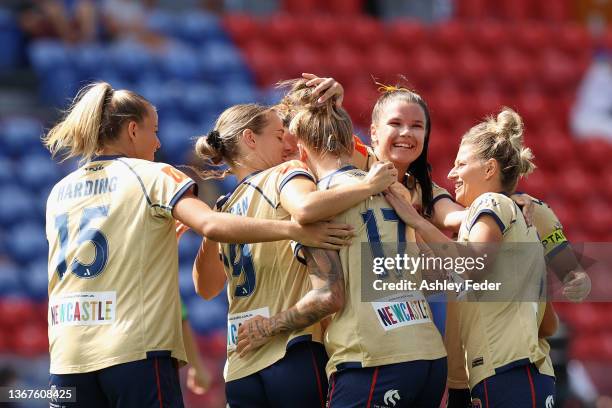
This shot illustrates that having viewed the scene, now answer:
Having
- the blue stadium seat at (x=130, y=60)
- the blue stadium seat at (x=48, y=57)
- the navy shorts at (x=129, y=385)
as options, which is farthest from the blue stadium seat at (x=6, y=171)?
the navy shorts at (x=129, y=385)

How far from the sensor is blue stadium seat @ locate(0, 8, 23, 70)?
12.2 metres

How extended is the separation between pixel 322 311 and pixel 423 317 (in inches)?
15.4

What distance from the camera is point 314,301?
4.21 m

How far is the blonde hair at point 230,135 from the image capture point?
473 centimetres

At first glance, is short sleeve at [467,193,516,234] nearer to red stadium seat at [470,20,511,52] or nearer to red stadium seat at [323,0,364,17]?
red stadium seat at [470,20,511,52]

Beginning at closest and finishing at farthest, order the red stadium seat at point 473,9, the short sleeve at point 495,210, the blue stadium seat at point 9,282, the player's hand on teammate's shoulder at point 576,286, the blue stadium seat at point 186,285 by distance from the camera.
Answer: the short sleeve at point 495,210 < the player's hand on teammate's shoulder at point 576,286 < the blue stadium seat at point 9,282 < the blue stadium seat at point 186,285 < the red stadium seat at point 473,9

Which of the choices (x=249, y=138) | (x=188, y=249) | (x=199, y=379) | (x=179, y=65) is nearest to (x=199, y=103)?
(x=179, y=65)

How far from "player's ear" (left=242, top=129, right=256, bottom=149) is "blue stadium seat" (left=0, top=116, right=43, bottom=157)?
7.10 meters

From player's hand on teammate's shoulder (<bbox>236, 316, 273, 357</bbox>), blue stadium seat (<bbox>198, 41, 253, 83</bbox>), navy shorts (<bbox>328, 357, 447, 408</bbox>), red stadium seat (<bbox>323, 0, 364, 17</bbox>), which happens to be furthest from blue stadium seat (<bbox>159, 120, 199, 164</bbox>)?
navy shorts (<bbox>328, 357, 447, 408</bbox>)

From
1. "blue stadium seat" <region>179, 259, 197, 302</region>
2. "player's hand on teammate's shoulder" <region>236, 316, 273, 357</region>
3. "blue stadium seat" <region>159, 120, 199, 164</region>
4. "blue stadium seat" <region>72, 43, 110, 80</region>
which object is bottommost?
"player's hand on teammate's shoulder" <region>236, 316, 273, 357</region>

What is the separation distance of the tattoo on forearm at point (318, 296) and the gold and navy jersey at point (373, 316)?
0.14 feet

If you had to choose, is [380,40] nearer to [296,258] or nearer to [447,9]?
[447,9]

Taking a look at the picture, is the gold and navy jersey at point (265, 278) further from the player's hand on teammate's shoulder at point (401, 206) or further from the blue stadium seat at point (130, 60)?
the blue stadium seat at point (130, 60)

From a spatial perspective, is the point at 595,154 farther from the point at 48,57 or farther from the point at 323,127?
the point at 323,127
